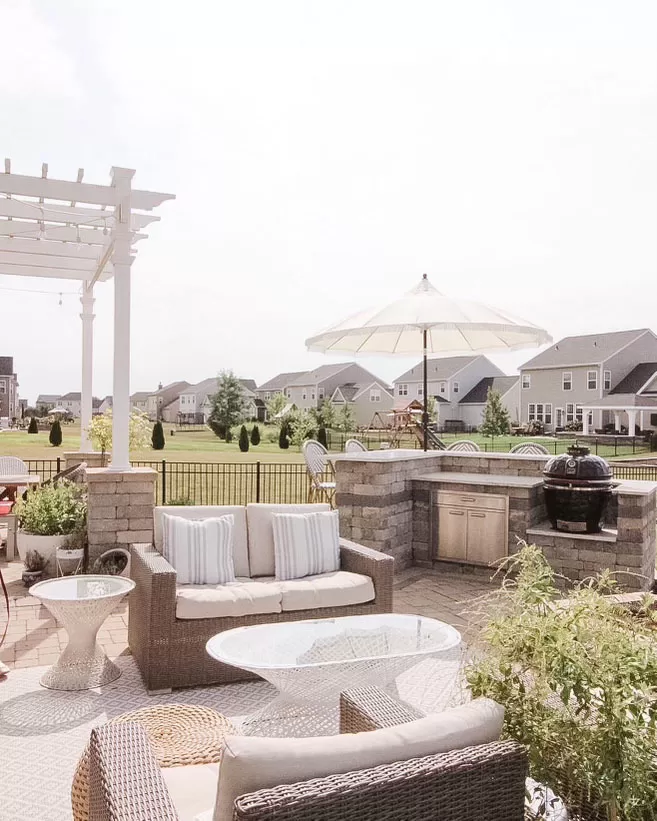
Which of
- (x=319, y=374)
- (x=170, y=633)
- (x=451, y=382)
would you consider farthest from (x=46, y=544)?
(x=319, y=374)

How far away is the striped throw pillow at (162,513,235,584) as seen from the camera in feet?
15.4

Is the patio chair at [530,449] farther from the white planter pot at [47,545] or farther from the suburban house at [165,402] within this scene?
the suburban house at [165,402]

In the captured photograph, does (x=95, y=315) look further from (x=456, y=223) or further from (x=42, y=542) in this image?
(x=456, y=223)

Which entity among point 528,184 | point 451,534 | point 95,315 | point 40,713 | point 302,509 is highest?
point 528,184

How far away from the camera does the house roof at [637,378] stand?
3241cm

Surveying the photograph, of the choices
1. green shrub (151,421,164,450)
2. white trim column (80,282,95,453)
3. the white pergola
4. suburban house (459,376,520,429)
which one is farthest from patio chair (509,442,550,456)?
suburban house (459,376,520,429)

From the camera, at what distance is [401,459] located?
7309mm

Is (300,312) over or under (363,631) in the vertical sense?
over

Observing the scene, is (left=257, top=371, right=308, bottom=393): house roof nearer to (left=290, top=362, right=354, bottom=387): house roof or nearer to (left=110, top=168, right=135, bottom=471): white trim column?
(left=290, top=362, right=354, bottom=387): house roof

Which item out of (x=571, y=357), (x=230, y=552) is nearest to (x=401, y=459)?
(x=230, y=552)

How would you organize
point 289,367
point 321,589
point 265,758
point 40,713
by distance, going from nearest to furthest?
1. point 265,758
2. point 40,713
3. point 321,589
4. point 289,367

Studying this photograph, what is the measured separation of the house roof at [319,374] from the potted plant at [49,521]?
4328 centimetres

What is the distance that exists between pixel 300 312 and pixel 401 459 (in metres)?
19.1

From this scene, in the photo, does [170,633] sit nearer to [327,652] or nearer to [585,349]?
[327,652]
